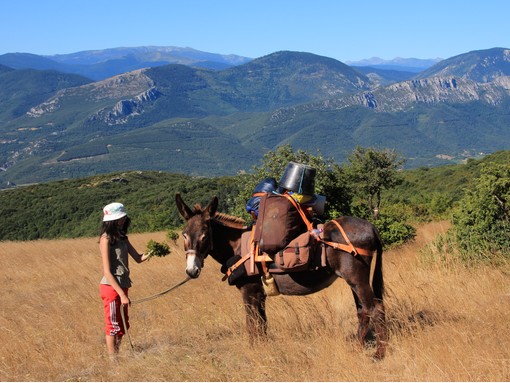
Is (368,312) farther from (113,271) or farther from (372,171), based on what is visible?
(372,171)

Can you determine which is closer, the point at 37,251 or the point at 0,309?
the point at 0,309

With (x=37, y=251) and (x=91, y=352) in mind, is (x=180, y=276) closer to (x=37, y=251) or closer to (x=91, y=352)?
(x=91, y=352)

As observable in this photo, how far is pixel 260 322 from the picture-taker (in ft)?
20.4

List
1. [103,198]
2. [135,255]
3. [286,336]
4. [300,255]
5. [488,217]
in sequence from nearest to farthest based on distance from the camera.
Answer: [300,255]
[286,336]
[135,255]
[488,217]
[103,198]

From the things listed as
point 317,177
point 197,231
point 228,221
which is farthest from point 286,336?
point 317,177

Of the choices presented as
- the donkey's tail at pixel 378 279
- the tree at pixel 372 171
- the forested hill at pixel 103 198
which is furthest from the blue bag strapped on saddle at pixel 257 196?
the forested hill at pixel 103 198

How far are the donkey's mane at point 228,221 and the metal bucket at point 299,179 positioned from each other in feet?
2.43

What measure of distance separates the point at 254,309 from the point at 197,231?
109 cm

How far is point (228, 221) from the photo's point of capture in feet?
21.7

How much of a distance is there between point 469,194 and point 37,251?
1598cm

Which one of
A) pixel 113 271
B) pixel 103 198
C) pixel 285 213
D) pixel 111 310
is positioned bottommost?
pixel 103 198

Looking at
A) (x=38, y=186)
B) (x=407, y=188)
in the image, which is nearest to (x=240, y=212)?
(x=407, y=188)

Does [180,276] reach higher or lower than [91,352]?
lower

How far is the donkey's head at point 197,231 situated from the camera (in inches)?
238
